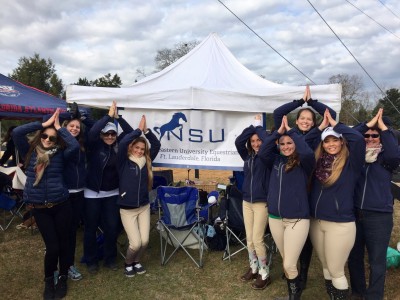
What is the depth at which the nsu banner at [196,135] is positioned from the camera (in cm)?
422

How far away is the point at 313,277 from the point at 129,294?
6.37 ft

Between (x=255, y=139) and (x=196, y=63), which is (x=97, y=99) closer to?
(x=196, y=63)

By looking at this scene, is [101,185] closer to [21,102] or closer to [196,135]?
[196,135]

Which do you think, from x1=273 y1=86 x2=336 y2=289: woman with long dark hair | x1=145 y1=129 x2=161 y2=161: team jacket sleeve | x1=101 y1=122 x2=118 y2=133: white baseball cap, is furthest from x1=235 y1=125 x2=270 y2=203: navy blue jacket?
x1=101 y1=122 x2=118 y2=133: white baseball cap

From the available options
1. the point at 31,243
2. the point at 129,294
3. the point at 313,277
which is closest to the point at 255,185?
the point at 313,277

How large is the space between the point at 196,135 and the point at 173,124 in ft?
1.08

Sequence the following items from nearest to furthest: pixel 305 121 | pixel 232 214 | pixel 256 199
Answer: pixel 305 121 → pixel 256 199 → pixel 232 214

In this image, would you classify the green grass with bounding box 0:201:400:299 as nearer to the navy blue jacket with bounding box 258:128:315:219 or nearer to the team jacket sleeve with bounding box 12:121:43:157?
the navy blue jacket with bounding box 258:128:315:219

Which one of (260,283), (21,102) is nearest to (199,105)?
(260,283)

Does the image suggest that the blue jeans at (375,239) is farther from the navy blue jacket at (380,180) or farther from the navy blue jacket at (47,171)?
the navy blue jacket at (47,171)

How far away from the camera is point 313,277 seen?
12.0ft

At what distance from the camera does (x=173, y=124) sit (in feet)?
14.2

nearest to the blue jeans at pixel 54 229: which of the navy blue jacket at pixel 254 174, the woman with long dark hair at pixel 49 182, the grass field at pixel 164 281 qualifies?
the woman with long dark hair at pixel 49 182

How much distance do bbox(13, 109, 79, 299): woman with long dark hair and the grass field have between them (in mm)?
429
